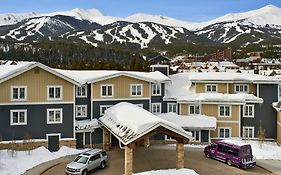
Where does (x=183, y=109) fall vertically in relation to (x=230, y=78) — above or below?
below

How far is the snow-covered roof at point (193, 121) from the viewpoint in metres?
31.5

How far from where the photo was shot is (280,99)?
3456cm

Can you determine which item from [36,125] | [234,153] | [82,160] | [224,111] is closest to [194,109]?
[224,111]

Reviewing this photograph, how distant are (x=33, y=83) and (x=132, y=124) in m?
9.25

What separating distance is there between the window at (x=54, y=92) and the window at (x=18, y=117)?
2086mm

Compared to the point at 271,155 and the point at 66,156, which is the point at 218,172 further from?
the point at 66,156

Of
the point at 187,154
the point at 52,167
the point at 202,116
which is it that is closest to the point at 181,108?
the point at 202,116

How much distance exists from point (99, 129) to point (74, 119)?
240 centimetres

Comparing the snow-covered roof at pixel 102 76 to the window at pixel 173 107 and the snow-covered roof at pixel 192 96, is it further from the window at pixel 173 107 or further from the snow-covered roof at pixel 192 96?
the window at pixel 173 107

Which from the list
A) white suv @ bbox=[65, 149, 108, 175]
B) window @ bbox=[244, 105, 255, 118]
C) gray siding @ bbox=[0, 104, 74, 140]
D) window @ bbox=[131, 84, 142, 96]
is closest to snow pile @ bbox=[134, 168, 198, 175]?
white suv @ bbox=[65, 149, 108, 175]

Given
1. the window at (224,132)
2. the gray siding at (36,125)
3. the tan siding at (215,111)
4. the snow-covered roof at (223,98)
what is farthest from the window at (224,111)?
the gray siding at (36,125)

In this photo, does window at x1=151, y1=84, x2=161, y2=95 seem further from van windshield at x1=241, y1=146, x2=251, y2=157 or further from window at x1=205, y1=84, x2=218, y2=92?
van windshield at x1=241, y1=146, x2=251, y2=157

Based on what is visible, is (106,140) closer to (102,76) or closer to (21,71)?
(102,76)

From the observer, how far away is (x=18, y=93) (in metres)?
27.8
